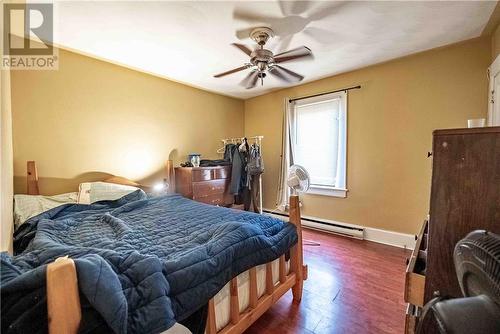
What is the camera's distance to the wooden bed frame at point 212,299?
604 mm

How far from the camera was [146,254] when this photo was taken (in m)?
1.06

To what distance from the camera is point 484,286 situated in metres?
0.48

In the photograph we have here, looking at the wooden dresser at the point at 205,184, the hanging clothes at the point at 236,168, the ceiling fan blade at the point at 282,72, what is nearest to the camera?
the ceiling fan blade at the point at 282,72

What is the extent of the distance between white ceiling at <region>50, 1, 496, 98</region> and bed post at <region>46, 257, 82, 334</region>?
73.1 inches

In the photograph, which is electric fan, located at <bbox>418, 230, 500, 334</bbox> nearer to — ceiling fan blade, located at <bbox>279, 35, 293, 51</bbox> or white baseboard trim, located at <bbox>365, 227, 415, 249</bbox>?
ceiling fan blade, located at <bbox>279, 35, 293, 51</bbox>

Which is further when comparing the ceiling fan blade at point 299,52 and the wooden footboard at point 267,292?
the ceiling fan blade at point 299,52

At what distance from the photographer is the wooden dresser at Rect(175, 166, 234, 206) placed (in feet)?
9.67

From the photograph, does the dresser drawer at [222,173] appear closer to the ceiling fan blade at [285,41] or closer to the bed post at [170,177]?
the bed post at [170,177]

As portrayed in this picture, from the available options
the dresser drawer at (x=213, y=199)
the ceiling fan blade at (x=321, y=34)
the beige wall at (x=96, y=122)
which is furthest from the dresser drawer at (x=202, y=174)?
the ceiling fan blade at (x=321, y=34)

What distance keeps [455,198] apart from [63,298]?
55.4 inches

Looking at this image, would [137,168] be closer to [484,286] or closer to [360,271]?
[360,271]

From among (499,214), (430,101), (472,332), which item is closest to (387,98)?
(430,101)

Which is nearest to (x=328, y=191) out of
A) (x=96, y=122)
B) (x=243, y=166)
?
(x=243, y=166)

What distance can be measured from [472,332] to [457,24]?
2593 millimetres
